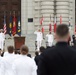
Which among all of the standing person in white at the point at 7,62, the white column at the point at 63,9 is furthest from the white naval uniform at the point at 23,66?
the white column at the point at 63,9

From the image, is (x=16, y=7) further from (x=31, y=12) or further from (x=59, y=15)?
(x=59, y=15)

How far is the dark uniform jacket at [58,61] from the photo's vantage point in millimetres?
4520

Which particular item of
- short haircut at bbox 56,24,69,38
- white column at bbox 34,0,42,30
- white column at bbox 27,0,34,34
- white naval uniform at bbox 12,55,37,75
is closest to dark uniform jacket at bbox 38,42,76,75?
short haircut at bbox 56,24,69,38

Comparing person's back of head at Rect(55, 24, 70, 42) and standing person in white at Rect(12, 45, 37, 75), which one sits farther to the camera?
standing person in white at Rect(12, 45, 37, 75)

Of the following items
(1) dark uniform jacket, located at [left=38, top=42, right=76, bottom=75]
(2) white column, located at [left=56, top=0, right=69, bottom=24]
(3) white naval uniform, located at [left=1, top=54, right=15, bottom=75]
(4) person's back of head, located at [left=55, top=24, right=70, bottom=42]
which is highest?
(2) white column, located at [left=56, top=0, right=69, bottom=24]

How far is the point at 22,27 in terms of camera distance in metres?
32.1

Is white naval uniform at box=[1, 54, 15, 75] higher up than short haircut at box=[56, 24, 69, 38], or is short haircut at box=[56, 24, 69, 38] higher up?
short haircut at box=[56, 24, 69, 38]

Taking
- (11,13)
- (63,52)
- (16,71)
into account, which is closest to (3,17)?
(11,13)

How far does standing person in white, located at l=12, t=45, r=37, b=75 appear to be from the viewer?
7180 mm

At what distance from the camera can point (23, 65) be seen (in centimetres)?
722

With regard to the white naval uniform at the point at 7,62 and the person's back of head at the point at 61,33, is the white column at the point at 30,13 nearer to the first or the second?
the white naval uniform at the point at 7,62

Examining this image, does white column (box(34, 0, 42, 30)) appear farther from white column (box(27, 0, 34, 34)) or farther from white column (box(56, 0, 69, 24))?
white column (box(56, 0, 69, 24))

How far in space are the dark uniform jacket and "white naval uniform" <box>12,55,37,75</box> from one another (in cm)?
259

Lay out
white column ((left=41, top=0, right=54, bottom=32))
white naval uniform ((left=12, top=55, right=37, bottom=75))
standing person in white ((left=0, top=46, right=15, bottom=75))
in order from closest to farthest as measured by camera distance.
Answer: white naval uniform ((left=12, top=55, right=37, bottom=75))
standing person in white ((left=0, top=46, right=15, bottom=75))
white column ((left=41, top=0, right=54, bottom=32))
